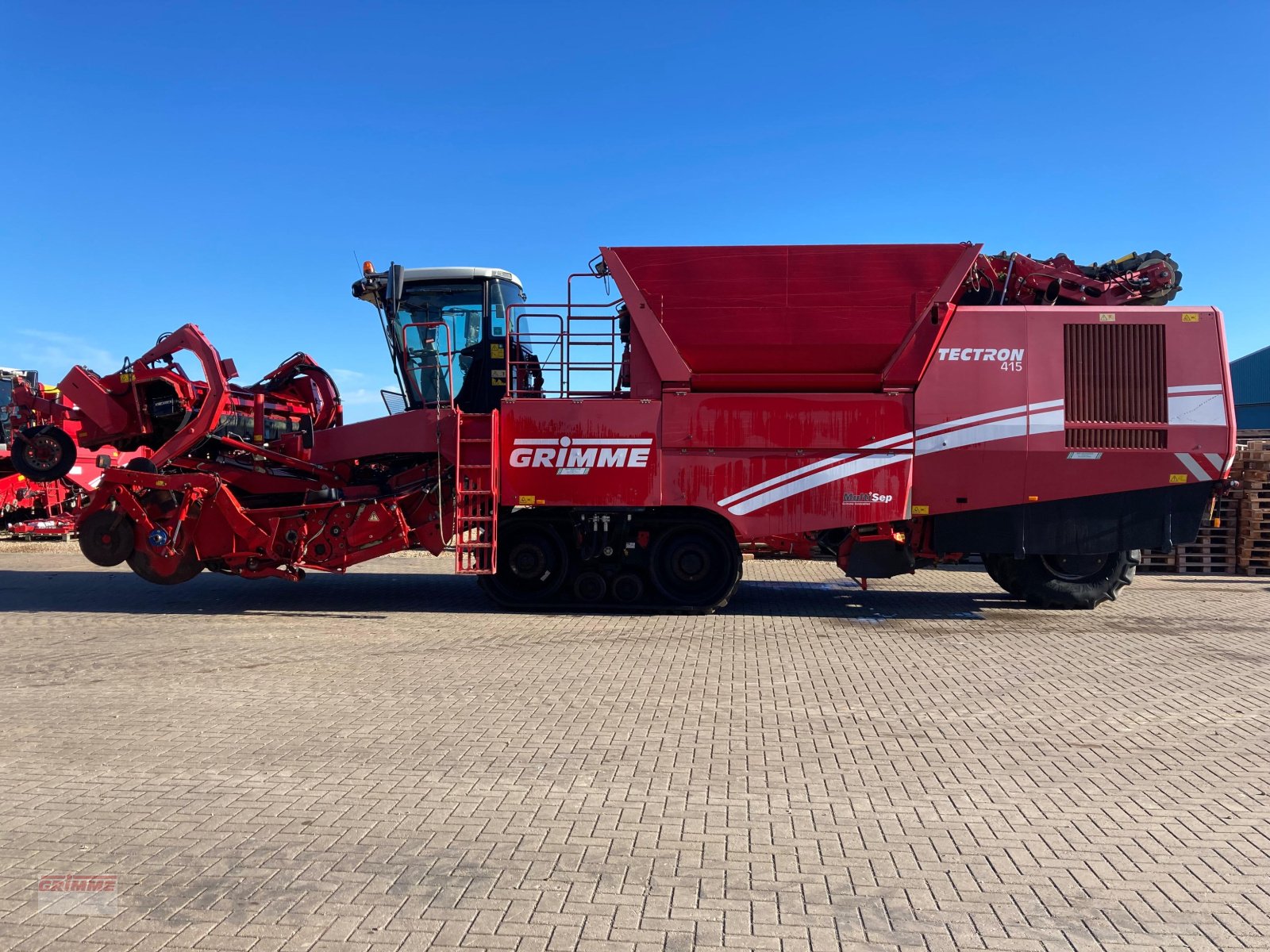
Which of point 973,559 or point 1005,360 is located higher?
point 1005,360

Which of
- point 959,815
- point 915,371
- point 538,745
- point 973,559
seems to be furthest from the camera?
point 973,559

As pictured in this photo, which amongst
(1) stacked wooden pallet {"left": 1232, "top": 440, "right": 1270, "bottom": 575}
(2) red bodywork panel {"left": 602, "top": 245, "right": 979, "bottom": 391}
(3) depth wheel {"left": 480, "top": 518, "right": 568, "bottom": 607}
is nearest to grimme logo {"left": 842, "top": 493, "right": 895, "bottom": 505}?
A: (2) red bodywork panel {"left": 602, "top": 245, "right": 979, "bottom": 391}

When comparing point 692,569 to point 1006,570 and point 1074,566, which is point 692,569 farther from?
point 1074,566

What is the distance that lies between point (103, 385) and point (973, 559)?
13034 mm

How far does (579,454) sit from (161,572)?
187 inches

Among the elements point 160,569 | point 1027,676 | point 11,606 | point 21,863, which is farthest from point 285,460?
point 1027,676

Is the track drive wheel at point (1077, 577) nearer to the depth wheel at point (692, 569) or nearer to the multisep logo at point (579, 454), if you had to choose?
the depth wheel at point (692, 569)

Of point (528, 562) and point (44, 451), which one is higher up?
point (44, 451)

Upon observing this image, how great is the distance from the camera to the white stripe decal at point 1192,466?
29.0 feet

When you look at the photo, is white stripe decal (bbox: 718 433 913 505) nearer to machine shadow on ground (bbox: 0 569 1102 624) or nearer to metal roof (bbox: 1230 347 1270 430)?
machine shadow on ground (bbox: 0 569 1102 624)

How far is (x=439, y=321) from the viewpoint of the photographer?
1030 centimetres

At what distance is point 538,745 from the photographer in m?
5.08

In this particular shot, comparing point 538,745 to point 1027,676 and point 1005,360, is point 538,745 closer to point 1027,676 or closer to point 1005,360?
point 1027,676

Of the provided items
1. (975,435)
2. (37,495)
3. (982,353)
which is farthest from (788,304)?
(37,495)
